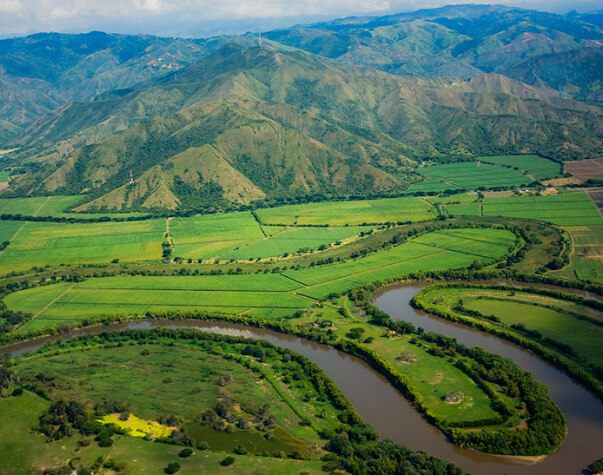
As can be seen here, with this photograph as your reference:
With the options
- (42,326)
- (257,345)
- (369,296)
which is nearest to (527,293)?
(369,296)

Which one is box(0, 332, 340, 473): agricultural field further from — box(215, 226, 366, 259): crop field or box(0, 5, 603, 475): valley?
box(215, 226, 366, 259): crop field

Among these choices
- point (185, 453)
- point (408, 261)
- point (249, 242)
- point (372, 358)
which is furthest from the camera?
point (249, 242)

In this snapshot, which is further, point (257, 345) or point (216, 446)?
point (257, 345)

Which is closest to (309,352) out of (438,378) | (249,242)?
(438,378)

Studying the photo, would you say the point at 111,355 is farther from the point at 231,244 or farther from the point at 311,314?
the point at 231,244

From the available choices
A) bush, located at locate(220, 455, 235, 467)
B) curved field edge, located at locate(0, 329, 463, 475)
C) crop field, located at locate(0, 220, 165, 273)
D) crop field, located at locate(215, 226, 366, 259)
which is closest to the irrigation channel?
curved field edge, located at locate(0, 329, 463, 475)

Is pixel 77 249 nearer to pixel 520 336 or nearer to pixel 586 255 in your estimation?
pixel 520 336
